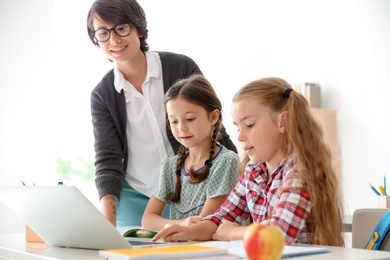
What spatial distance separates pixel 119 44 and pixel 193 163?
18.4 inches

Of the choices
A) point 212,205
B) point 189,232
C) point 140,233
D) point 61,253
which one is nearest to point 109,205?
point 212,205

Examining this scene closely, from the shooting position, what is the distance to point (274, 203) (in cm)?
152

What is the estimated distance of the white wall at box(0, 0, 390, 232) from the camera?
370 centimetres

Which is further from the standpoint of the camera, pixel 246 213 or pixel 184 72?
pixel 184 72

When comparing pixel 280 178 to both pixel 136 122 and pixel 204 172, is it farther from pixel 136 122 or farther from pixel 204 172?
pixel 136 122

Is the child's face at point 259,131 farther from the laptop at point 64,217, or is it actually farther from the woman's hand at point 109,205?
the woman's hand at point 109,205

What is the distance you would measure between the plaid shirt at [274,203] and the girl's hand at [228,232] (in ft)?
0.22

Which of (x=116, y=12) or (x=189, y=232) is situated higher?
(x=116, y=12)

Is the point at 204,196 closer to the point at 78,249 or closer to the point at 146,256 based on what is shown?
the point at 78,249

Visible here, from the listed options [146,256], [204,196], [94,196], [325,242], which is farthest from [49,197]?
[94,196]

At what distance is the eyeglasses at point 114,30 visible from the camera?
81.7 inches

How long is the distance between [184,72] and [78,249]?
3.60 ft

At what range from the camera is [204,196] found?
6.46 feet

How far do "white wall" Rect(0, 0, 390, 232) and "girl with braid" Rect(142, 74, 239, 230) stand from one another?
178cm
